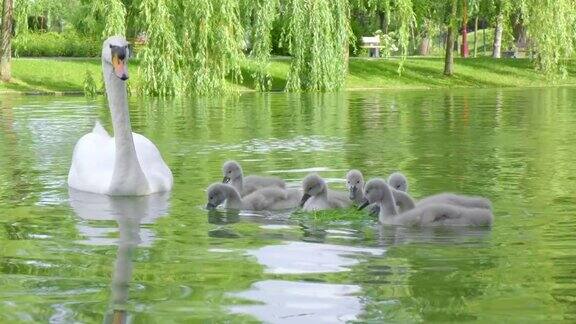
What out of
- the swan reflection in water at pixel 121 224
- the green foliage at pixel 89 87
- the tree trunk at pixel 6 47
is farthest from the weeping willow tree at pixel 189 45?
the swan reflection in water at pixel 121 224

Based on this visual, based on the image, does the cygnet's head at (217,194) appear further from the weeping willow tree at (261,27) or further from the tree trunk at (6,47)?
the tree trunk at (6,47)

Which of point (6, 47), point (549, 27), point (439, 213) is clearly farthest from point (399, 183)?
point (549, 27)

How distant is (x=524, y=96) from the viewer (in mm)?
37594

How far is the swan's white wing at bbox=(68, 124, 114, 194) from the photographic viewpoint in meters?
11.7

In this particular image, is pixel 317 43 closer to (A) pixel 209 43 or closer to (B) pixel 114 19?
(A) pixel 209 43

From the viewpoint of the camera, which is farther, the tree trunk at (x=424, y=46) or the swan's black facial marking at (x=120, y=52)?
→ the tree trunk at (x=424, y=46)

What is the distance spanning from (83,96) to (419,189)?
1027 inches

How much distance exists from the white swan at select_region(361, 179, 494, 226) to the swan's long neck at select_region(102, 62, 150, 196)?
106 inches

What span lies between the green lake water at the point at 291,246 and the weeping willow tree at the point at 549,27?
24202 millimetres

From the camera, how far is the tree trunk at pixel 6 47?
3944cm

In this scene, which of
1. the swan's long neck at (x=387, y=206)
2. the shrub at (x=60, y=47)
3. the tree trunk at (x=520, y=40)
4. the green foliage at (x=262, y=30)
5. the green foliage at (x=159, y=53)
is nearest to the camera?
the swan's long neck at (x=387, y=206)

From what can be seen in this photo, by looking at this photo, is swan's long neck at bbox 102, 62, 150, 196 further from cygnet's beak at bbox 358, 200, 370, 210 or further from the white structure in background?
A: the white structure in background

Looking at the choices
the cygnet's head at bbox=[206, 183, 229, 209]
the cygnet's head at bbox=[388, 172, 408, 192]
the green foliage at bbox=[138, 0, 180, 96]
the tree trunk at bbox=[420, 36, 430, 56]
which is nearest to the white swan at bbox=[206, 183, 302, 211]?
the cygnet's head at bbox=[206, 183, 229, 209]

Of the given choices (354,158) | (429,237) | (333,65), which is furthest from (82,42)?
(429,237)
